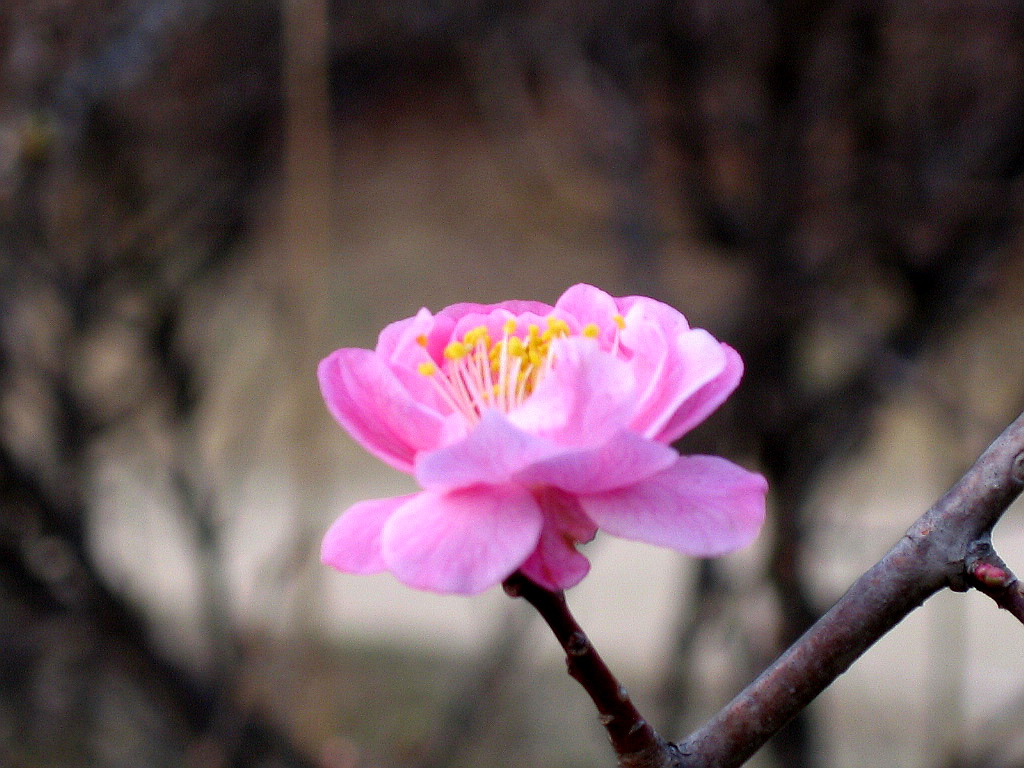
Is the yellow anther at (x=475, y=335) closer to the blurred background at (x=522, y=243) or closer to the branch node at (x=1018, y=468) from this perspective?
the branch node at (x=1018, y=468)

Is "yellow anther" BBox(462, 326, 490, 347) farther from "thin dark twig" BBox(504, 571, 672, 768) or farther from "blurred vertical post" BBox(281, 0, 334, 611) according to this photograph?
"blurred vertical post" BBox(281, 0, 334, 611)

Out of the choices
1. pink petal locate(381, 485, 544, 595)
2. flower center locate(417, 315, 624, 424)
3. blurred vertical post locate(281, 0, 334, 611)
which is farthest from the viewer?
blurred vertical post locate(281, 0, 334, 611)

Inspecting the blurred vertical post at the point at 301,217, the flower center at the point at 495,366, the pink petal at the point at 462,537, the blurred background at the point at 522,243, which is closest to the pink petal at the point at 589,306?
the flower center at the point at 495,366

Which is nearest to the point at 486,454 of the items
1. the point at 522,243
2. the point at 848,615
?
the point at 848,615

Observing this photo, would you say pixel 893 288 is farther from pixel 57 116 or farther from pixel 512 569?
pixel 512 569

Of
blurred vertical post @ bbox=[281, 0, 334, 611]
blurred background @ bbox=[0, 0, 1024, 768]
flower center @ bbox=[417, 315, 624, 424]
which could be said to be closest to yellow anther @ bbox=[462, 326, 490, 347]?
flower center @ bbox=[417, 315, 624, 424]

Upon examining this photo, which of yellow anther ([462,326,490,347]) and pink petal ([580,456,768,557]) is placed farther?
yellow anther ([462,326,490,347])

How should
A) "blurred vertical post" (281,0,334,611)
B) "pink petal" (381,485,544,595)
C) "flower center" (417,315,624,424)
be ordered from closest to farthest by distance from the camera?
"pink petal" (381,485,544,595) < "flower center" (417,315,624,424) < "blurred vertical post" (281,0,334,611)
